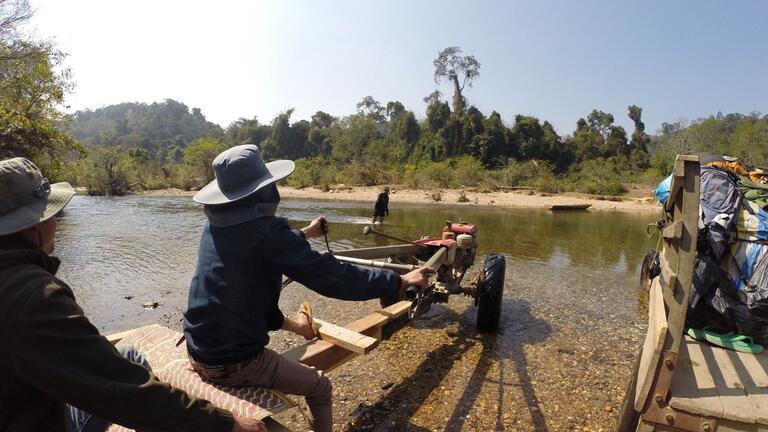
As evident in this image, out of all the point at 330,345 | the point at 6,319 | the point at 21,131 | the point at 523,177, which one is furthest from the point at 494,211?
the point at 6,319

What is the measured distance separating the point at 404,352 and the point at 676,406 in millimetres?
3238

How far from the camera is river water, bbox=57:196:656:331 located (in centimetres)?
799

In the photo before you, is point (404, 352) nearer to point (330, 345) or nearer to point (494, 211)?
point (330, 345)

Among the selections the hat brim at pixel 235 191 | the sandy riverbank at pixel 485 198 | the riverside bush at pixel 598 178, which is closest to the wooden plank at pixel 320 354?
the hat brim at pixel 235 191

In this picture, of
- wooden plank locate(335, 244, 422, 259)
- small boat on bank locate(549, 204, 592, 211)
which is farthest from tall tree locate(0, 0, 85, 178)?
small boat on bank locate(549, 204, 592, 211)

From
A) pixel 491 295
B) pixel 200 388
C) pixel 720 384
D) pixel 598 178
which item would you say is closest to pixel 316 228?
pixel 200 388

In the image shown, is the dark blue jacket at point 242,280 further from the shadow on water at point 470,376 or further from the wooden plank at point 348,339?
the shadow on water at point 470,376

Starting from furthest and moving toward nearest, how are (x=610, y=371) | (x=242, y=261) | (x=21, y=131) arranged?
(x=21, y=131) → (x=610, y=371) → (x=242, y=261)

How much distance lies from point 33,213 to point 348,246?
1158 cm

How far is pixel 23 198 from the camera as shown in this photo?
168cm

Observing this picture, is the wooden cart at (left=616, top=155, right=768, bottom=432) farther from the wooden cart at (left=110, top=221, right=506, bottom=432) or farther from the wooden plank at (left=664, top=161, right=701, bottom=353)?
the wooden cart at (left=110, top=221, right=506, bottom=432)

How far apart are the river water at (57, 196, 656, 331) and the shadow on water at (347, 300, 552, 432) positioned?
200 cm

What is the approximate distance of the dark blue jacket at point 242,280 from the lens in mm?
2316

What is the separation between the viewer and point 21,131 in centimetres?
1341
